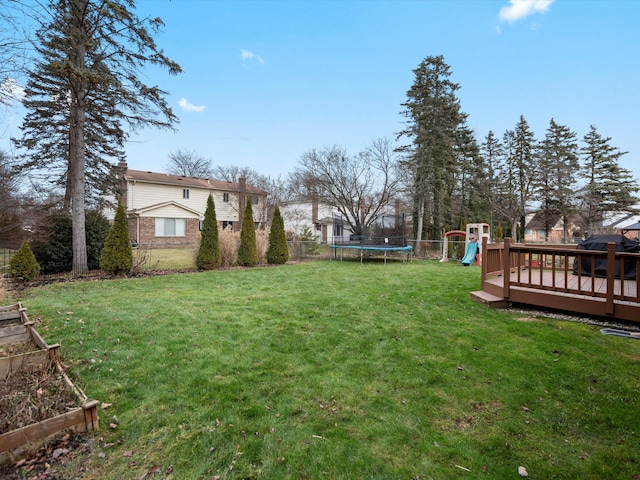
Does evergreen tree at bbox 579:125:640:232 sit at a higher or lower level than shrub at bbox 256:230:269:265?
higher

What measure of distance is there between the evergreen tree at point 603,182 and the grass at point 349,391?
27741 mm

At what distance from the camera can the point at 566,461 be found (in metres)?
2.03

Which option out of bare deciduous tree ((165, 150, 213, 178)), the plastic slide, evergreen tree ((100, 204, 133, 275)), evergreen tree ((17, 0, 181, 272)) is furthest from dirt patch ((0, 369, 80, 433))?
bare deciduous tree ((165, 150, 213, 178))

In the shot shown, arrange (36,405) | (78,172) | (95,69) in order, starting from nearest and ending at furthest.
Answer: (36,405) < (78,172) < (95,69)

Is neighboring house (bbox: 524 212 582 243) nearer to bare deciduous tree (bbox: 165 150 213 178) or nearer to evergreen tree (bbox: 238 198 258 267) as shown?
evergreen tree (bbox: 238 198 258 267)

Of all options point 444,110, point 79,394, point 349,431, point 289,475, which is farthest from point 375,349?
point 444,110

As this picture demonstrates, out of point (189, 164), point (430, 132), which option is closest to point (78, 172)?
point (430, 132)

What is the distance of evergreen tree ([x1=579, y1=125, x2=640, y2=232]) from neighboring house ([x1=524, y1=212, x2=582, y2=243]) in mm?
2124

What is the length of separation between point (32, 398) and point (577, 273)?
7.98m

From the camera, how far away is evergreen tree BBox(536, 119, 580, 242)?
22.3 m

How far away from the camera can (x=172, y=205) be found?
2162cm

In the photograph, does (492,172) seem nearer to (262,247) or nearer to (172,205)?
(262,247)

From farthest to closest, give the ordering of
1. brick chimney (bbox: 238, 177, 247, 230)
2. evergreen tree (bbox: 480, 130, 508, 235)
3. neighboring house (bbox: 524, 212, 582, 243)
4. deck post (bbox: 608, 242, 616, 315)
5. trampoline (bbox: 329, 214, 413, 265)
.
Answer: neighboring house (bbox: 524, 212, 582, 243) → brick chimney (bbox: 238, 177, 247, 230) → evergreen tree (bbox: 480, 130, 508, 235) → trampoline (bbox: 329, 214, 413, 265) → deck post (bbox: 608, 242, 616, 315)

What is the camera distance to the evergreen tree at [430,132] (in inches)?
720
